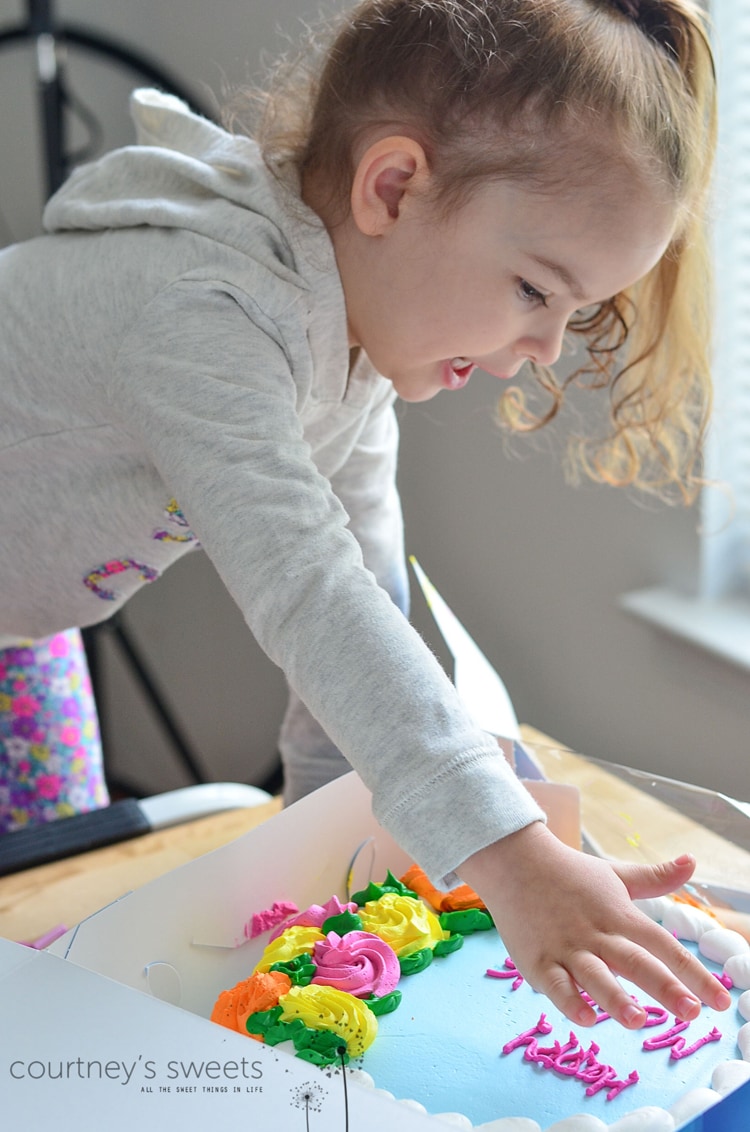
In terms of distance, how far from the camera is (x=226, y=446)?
0.53 metres

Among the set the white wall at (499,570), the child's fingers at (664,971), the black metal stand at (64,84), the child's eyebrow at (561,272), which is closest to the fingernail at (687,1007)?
the child's fingers at (664,971)

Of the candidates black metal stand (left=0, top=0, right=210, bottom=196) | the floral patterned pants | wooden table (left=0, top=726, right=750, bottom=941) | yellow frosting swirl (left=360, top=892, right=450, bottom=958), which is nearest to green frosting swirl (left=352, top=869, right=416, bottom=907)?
yellow frosting swirl (left=360, top=892, right=450, bottom=958)

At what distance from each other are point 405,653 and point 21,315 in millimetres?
359

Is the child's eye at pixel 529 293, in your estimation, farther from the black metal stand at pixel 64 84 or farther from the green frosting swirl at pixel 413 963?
the black metal stand at pixel 64 84

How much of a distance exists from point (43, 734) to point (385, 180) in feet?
1.81

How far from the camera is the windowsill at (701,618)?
3.52 ft

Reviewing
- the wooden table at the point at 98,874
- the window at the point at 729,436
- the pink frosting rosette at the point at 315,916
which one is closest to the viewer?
the pink frosting rosette at the point at 315,916

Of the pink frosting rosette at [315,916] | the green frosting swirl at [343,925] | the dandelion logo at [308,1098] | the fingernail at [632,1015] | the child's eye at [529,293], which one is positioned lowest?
the pink frosting rosette at [315,916]

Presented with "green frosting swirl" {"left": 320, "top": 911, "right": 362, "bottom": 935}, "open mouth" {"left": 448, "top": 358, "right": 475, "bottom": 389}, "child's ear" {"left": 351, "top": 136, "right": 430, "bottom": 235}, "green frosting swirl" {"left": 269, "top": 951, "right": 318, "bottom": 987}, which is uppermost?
"child's ear" {"left": 351, "top": 136, "right": 430, "bottom": 235}

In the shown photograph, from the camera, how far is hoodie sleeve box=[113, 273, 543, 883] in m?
0.45

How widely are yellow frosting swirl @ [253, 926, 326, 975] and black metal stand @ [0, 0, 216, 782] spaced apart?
972mm

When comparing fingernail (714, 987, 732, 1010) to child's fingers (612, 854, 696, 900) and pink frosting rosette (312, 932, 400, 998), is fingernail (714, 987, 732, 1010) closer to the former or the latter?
child's fingers (612, 854, 696, 900)

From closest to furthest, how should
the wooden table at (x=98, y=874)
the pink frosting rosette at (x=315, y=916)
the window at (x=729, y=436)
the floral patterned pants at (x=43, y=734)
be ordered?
the pink frosting rosette at (x=315, y=916) → the wooden table at (x=98, y=874) → the floral patterned pants at (x=43, y=734) → the window at (x=729, y=436)

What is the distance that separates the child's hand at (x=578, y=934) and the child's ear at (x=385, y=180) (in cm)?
37
